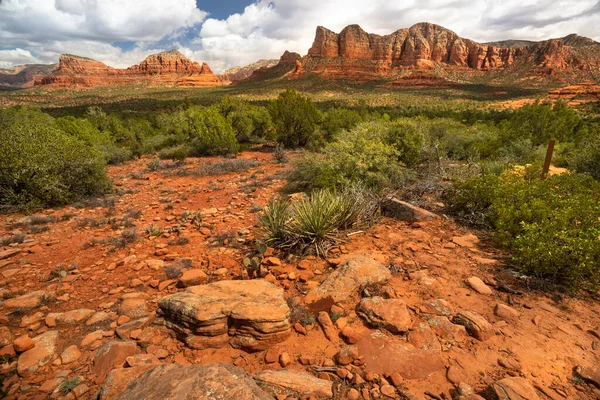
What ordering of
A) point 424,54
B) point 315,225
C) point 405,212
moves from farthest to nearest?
point 424,54 → point 405,212 → point 315,225

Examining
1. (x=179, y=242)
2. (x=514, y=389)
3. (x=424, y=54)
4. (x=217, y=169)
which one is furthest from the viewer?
(x=424, y=54)

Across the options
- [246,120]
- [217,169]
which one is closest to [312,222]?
[217,169]

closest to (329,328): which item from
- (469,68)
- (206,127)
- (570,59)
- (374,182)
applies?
(374,182)

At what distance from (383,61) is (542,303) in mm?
137176

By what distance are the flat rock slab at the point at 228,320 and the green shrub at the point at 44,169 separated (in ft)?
22.3

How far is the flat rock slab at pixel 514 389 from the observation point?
2.09 metres

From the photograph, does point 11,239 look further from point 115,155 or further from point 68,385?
point 115,155

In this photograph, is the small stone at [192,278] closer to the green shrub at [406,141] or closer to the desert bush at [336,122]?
the green shrub at [406,141]

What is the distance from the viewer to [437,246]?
14.9ft

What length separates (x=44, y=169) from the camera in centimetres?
726

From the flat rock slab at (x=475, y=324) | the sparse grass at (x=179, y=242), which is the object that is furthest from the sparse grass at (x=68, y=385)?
the flat rock slab at (x=475, y=324)

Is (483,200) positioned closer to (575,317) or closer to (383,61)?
(575,317)

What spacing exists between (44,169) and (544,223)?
10.8 m

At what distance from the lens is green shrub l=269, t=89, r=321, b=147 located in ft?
57.3
